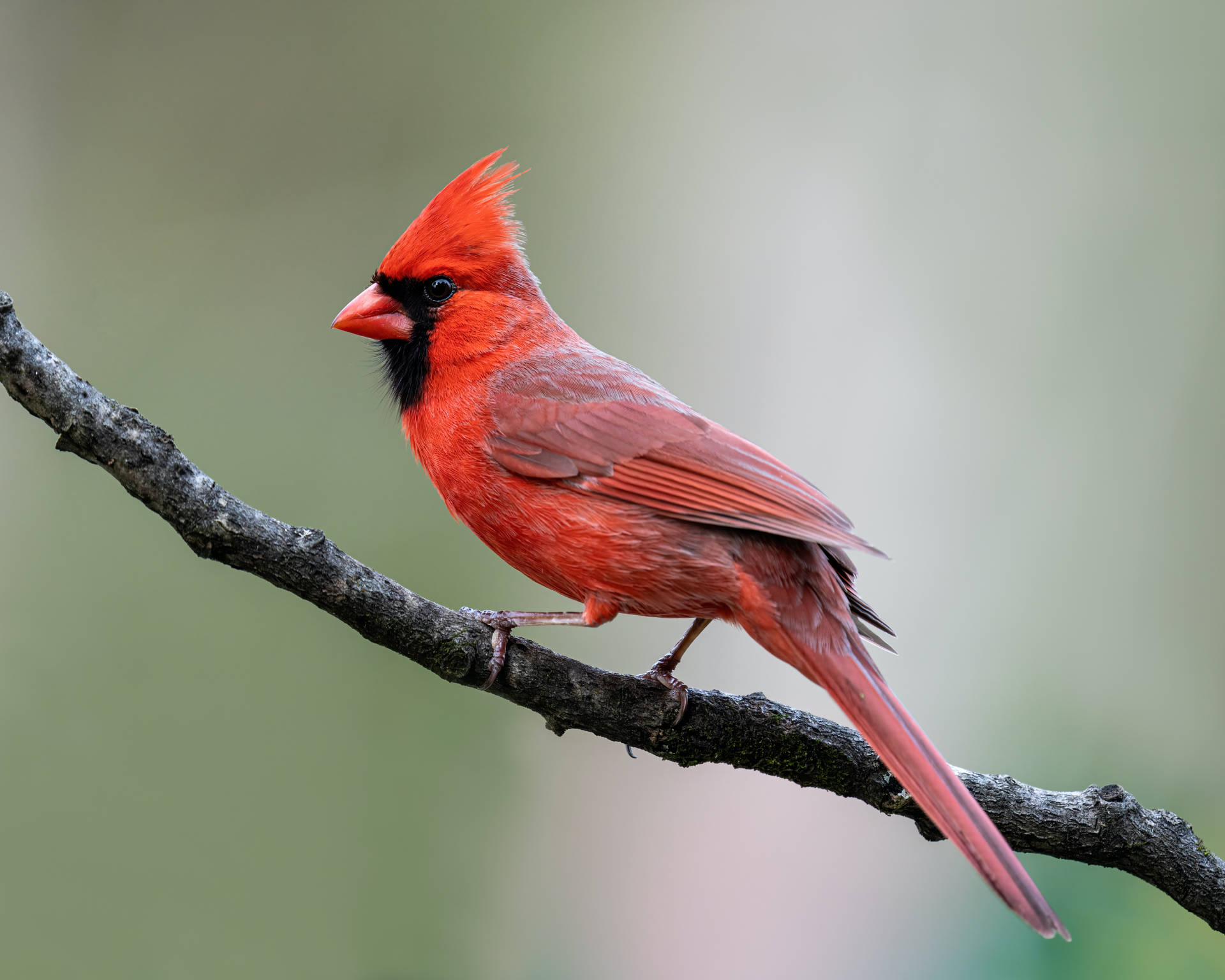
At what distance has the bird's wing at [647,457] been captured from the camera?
1957 mm

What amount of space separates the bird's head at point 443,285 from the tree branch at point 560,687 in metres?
0.65

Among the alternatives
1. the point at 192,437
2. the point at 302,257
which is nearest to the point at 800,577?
the point at 192,437

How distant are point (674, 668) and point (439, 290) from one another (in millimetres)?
938

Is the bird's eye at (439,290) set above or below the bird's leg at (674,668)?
above

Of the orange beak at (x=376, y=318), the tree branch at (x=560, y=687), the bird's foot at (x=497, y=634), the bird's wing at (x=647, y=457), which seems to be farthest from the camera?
the orange beak at (x=376, y=318)

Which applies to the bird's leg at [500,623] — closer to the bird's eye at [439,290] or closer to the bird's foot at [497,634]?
the bird's foot at [497,634]

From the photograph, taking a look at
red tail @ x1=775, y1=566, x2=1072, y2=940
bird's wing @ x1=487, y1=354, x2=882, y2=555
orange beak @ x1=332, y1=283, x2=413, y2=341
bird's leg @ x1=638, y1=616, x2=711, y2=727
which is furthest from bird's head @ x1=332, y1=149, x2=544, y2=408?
red tail @ x1=775, y1=566, x2=1072, y2=940

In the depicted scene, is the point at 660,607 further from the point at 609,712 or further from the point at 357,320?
the point at 357,320

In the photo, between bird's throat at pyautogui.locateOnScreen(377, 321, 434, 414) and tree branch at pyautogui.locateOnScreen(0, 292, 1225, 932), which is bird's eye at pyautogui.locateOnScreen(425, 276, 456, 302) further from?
tree branch at pyautogui.locateOnScreen(0, 292, 1225, 932)

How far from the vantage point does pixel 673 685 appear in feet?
6.69

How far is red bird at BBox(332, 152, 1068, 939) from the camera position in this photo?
1.91 m

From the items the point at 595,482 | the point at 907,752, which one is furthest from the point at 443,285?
the point at 907,752

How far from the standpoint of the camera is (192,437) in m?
3.75

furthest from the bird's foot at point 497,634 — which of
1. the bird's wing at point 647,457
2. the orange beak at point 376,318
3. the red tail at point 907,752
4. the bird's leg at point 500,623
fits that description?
the orange beak at point 376,318
